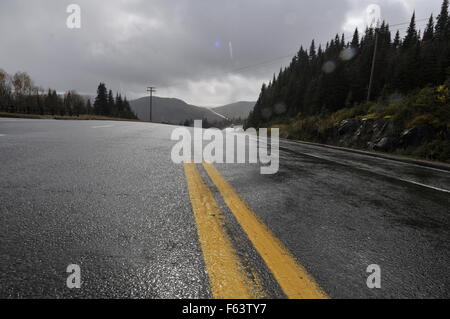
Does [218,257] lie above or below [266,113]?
below

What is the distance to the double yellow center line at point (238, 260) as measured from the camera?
2.93 feet

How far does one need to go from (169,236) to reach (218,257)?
316 mm

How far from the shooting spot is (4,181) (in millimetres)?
1945

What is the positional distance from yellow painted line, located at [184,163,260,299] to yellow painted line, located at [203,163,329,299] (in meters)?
0.13

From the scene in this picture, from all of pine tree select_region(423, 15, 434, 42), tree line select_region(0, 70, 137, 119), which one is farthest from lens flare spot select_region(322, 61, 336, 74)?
tree line select_region(0, 70, 137, 119)

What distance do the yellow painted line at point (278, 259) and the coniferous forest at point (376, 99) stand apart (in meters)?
11.0

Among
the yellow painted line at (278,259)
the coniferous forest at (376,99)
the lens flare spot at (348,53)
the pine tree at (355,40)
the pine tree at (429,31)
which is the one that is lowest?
the yellow painted line at (278,259)

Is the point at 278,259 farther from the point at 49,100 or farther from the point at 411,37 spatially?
the point at 49,100

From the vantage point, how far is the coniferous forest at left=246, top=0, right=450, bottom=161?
1073 cm

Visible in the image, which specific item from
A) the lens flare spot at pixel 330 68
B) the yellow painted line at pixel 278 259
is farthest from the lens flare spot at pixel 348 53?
the yellow painted line at pixel 278 259

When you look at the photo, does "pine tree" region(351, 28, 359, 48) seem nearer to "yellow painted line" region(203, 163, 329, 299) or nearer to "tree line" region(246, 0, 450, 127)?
"tree line" region(246, 0, 450, 127)

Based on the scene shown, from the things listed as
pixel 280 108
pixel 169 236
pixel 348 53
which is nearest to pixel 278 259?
pixel 169 236

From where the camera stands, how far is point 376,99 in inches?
878

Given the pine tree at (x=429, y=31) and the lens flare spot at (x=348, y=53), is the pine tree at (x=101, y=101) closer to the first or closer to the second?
the lens flare spot at (x=348, y=53)
